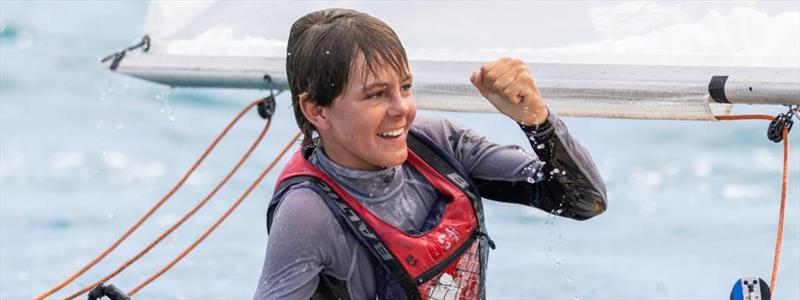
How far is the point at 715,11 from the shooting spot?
9.67 feet

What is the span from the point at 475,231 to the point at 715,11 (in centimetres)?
99

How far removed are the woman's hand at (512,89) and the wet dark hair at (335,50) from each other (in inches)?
5.9

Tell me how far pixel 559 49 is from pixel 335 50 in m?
1.09

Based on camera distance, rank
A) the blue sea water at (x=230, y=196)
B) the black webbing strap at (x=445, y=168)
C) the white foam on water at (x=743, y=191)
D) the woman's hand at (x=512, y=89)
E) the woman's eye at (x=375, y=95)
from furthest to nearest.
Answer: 1. the white foam on water at (x=743, y=191)
2. the blue sea water at (x=230, y=196)
3. the black webbing strap at (x=445, y=168)
4. the woman's eye at (x=375, y=95)
5. the woman's hand at (x=512, y=89)

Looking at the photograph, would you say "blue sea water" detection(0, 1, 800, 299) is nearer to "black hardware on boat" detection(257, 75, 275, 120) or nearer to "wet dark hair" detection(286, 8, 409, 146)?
"black hardware on boat" detection(257, 75, 275, 120)

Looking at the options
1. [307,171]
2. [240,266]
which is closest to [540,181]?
[307,171]

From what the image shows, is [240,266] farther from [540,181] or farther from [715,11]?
[540,181]

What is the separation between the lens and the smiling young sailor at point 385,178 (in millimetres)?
2074

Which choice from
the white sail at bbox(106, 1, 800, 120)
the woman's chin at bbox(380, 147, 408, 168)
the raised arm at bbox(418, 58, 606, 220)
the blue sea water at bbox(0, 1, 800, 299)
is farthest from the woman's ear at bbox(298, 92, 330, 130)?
the blue sea water at bbox(0, 1, 800, 299)

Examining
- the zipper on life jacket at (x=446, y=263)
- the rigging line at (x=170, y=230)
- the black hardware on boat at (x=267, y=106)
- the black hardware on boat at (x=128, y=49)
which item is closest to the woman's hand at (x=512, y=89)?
the zipper on life jacket at (x=446, y=263)

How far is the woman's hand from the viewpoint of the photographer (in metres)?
1.99

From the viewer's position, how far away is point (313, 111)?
2.14m

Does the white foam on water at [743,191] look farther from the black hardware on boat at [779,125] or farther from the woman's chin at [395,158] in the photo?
the woman's chin at [395,158]

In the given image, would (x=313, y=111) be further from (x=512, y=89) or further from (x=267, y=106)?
(x=267, y=106)
